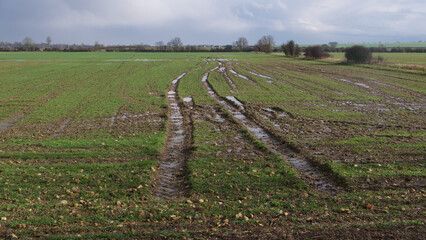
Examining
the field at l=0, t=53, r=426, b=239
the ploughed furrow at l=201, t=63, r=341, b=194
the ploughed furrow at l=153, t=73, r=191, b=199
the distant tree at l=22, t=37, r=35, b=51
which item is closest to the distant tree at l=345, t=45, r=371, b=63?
the field at l=0, t=53, r=426, b=239

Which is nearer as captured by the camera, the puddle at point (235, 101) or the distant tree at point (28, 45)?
the puddle at point (235, 101)

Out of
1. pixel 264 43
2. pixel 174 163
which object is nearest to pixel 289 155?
pixel 174 163

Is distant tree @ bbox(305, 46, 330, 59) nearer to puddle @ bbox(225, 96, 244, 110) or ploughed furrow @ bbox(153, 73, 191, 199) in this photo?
puddle @ bbox(225, 96, 244, 110)

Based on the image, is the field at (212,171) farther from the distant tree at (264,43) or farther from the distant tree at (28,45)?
the distant tree at (28,45)

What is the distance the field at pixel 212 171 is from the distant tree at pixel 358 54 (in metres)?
43.2

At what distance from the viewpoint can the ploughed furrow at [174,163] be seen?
356 inches

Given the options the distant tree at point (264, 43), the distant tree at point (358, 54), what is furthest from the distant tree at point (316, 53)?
the distant tree at point (264, 43)

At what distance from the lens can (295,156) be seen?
11.8 metres

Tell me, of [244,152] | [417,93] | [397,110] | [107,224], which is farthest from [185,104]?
[417,93]

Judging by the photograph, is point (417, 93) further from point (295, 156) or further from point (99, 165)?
point (99, 165)

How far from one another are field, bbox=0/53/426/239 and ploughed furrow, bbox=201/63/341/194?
66mm

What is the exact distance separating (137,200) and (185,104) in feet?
47.8

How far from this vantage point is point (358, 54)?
61906mm

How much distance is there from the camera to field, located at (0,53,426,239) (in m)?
6.95
